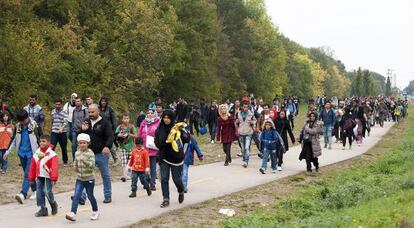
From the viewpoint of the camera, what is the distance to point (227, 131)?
54.9 ft

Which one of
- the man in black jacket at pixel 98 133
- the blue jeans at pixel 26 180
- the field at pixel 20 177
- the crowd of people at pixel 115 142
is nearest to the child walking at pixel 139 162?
the crowd of people at pixel 115 142

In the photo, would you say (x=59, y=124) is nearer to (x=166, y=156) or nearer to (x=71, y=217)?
(x=166, y=156)

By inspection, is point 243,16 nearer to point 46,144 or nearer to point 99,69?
point 99,69

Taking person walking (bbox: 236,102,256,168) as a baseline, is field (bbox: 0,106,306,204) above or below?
below

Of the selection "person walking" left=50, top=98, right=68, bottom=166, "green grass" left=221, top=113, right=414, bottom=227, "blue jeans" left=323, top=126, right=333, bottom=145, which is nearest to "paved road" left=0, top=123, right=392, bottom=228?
"green grass" left=221, top=113, right=414, bottom=227

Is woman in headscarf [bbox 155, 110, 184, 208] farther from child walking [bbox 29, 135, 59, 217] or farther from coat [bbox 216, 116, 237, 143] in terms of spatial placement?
coat [bbox 216, 116, 237, 143]

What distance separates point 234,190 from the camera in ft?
42.6

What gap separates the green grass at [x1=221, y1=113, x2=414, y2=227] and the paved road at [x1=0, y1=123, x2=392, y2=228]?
1.44 meters

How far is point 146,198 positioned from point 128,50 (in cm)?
2962

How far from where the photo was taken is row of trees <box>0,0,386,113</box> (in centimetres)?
2905

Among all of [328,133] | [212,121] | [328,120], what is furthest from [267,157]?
[212,121]

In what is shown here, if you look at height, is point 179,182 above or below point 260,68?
below

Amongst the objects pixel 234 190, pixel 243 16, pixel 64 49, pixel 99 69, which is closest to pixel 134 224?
pixel 234 190

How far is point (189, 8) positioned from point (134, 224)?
47575mm
